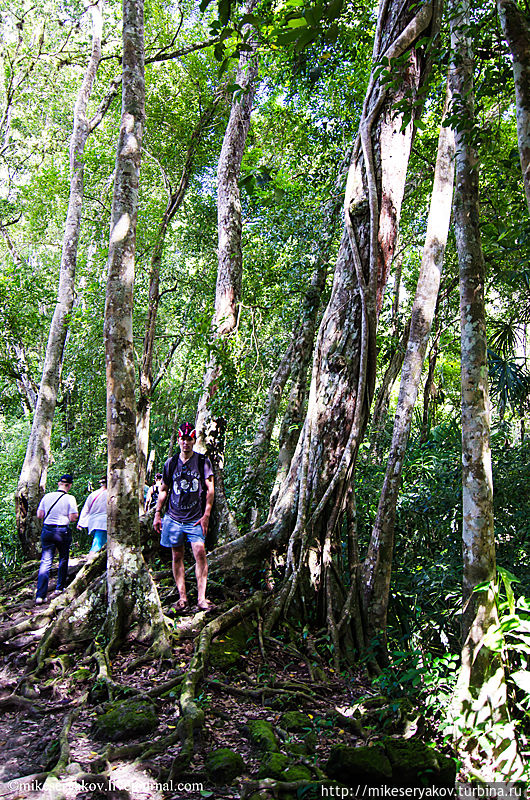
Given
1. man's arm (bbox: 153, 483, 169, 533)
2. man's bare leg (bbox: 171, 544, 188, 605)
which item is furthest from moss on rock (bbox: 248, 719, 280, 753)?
man's arm (bbox: 153, 483, 169, 533)

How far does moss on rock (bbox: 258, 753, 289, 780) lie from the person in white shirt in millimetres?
4621

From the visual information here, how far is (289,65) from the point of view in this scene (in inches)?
355

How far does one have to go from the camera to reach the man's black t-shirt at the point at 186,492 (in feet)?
17.8

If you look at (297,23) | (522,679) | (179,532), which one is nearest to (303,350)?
(179,532)

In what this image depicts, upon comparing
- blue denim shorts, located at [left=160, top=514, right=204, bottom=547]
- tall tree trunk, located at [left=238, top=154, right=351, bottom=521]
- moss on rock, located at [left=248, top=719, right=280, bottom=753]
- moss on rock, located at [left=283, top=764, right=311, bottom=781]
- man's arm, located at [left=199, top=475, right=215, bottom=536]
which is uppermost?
tall tree trunk, located at [left=238, top=154, right=351, bottom=521]

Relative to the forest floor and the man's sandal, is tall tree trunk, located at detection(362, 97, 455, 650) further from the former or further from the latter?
the man's sandal

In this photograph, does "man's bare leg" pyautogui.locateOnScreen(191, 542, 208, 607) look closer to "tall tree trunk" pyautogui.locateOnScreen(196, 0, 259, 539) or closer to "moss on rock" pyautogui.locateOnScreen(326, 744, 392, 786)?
"tall tree trunk" pyautogui.locateOnScreen(196, 0, 259, 539)

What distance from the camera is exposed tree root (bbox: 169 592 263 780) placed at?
3.01 m

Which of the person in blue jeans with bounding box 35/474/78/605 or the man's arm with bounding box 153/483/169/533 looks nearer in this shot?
the man's arm with bounding box 153/483/169/533

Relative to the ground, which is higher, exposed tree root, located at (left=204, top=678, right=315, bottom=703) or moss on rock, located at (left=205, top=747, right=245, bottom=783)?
moss on rock, located at (left=205, top=747, right=245, bottom=783)

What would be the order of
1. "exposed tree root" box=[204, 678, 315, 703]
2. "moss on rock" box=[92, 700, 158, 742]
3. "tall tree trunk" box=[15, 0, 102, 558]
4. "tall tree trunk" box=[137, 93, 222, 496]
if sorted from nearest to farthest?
"moss on rock" box=[92, 700, 158, 742]
"exposed tree root" box=[204, 678, 315, 703]
"tall tree trunk" box=[15, 0, 102, 558]
"tall tree trunk" box=[137, 93, 222, 496]

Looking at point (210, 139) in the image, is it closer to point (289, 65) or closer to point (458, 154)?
point (289, 65)

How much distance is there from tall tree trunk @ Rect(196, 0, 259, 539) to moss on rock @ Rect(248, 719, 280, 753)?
136 inches

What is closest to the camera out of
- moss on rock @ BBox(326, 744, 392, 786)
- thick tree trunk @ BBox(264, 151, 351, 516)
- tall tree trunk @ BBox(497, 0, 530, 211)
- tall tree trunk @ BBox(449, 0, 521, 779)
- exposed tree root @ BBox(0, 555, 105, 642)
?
tall tree trunk @ BBox(497, 0, 530, 211)
